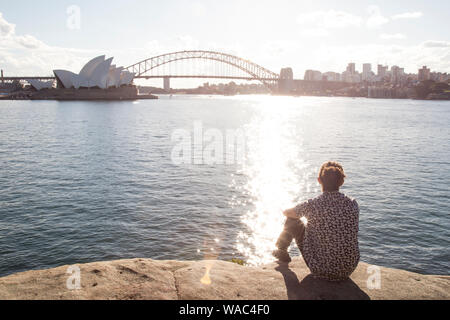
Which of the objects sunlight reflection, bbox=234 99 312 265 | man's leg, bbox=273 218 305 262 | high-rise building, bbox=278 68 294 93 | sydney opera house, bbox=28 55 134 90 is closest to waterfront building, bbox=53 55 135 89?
sydney opera house, bbox=28 55 134 90

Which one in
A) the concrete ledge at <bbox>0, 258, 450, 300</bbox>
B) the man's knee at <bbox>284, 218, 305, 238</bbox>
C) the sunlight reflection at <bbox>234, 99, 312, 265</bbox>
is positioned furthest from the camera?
the sunlight reflection at <bbox>234, 99, 312, 265</bbox>

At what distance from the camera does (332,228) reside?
13.2ft

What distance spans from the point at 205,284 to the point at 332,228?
1.54 meters

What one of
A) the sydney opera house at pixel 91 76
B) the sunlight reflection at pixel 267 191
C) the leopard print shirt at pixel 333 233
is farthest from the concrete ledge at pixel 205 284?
the sydney opera house at pixel 91 76

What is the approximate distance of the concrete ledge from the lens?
3.84 m

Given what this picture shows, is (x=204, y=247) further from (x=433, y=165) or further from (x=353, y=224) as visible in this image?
(x=433, y=165)

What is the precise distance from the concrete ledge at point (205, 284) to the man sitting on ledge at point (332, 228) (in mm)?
202

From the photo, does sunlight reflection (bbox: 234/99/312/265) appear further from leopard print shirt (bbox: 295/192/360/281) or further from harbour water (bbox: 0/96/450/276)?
leopard print shirt (bbox: 295/192/360/281)

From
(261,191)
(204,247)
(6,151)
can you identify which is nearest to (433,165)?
(261,191)

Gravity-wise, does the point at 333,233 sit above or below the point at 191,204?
above

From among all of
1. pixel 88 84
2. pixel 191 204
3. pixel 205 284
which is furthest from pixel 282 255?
pixel 88 84

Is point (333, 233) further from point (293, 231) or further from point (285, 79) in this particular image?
point (285, 79)

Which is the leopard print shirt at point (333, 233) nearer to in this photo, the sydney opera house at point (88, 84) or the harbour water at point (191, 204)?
the harbour water at point (191, 204)
